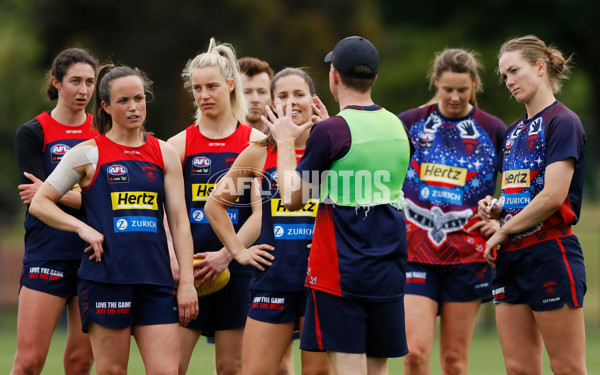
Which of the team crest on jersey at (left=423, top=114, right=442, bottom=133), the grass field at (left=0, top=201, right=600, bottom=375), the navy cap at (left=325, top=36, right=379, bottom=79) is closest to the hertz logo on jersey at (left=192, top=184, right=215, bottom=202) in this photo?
the navy cap at (left=325, top=36, right=379, bottom=79)

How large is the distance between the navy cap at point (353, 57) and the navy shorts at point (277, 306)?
152 centimetres

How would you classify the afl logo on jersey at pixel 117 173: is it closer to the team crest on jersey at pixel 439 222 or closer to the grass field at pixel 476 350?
the team crest on jersey at pixel 439 222

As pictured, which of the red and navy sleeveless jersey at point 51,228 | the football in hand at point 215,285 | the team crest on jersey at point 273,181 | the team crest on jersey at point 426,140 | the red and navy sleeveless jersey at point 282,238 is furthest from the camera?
the team crest on jersey at point 426,140

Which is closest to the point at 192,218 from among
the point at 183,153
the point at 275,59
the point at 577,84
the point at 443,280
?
the point at 183,153

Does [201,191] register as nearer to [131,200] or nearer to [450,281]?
[131,200]

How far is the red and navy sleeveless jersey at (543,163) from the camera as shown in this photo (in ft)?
17.3

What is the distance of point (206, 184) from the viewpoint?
612 centimetres

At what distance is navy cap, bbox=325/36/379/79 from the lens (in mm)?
4801

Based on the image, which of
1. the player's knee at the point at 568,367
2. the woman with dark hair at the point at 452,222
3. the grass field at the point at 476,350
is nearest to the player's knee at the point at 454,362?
the woman with dark hair at the point at 452,222

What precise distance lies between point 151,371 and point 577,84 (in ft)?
71.1

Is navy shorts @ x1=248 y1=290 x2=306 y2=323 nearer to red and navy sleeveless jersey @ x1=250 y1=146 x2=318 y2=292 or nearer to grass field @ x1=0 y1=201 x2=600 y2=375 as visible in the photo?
red and navy sleeveless jersey @ x1=250 y1=146 x2=318 y2=292

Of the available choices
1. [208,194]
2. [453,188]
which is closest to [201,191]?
[208,194]

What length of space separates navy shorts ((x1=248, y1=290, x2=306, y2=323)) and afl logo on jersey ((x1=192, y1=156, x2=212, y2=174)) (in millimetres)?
1014

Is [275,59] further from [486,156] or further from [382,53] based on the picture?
[486,156]
